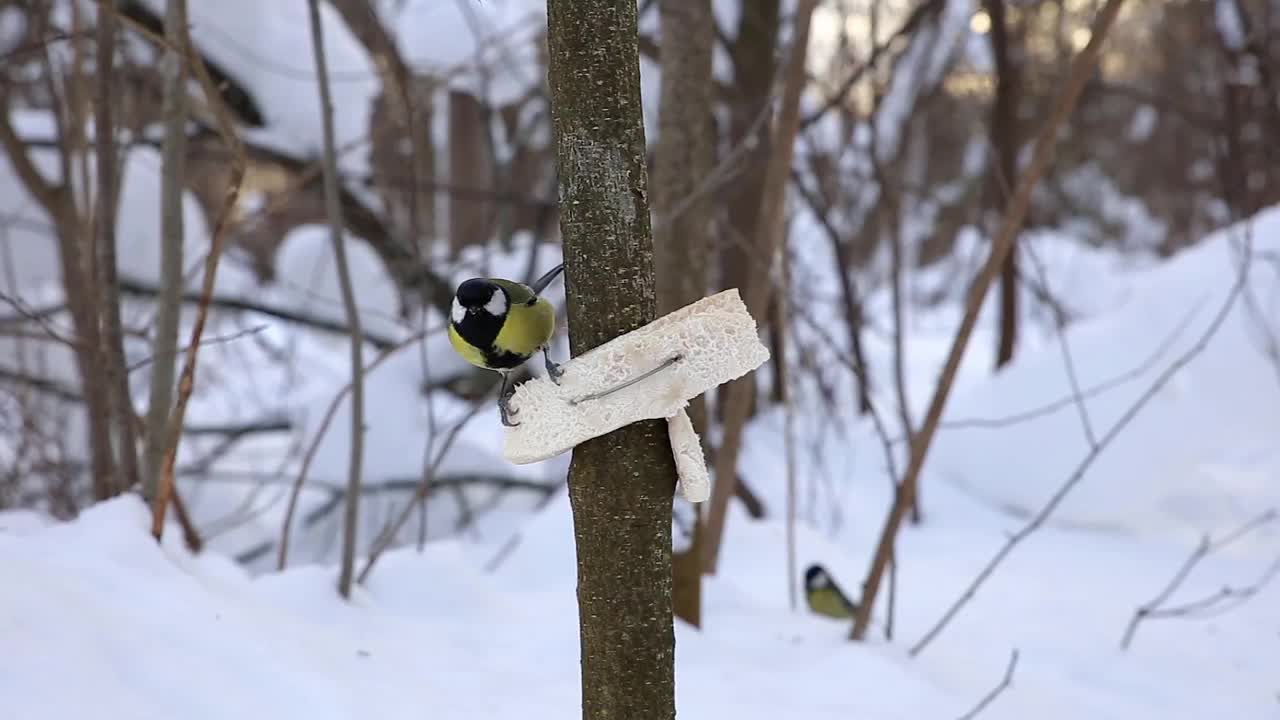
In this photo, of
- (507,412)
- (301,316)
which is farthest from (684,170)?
(301,316)

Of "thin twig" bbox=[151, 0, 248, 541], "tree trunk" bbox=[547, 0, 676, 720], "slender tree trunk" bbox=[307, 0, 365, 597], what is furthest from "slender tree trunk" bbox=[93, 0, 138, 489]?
"tree trunk" bbox=[547, 0, 676, 720]

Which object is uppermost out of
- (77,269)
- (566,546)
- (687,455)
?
(77,269)

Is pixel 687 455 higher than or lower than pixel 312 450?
lower

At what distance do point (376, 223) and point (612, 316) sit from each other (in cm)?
277

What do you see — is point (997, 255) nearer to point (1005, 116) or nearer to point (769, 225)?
point (769, 225)

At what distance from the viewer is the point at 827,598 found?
2.05 metres

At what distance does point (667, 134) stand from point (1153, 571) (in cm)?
158

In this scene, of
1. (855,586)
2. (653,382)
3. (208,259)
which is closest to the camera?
(653,382)

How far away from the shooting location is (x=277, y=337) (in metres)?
4.92

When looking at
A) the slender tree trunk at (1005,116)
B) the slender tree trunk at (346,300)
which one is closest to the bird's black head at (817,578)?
the slender tree trunk at (346,300)

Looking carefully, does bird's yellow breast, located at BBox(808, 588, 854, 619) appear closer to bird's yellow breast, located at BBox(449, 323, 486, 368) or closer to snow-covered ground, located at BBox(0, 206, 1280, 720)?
snow-covered ground, located at BBox(0, 206, 1280, 720)

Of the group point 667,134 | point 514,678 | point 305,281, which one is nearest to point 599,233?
point 514,678

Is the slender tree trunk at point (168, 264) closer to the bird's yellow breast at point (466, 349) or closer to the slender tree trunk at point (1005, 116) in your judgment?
the bird's yellow breast at point (466, 349)

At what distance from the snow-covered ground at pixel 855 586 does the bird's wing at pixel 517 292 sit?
0.53 metres
